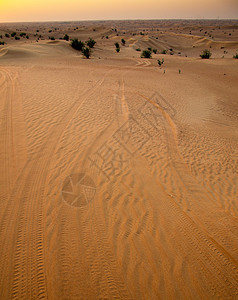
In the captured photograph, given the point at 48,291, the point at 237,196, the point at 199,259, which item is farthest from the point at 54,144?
the point at 237,196

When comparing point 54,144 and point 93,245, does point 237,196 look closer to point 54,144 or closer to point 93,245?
point 93,245


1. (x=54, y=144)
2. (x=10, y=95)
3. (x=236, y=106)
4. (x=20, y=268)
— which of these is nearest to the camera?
(x=20, y=268)

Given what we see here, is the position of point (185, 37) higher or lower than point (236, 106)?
higher

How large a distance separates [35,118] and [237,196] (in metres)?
6.07

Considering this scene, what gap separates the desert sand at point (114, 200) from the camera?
2.51 metres

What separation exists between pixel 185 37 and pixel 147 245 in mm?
47292

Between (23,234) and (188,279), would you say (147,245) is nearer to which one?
(188,279)

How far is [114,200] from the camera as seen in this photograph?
3.59 metres

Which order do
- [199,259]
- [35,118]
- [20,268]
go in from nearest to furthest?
[20,268], [199,259], [35,118]

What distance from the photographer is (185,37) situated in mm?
40156

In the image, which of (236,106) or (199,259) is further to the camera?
(236,106)

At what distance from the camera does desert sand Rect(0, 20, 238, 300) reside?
8.23 feet

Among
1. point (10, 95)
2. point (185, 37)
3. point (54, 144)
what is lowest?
point (54, 144)

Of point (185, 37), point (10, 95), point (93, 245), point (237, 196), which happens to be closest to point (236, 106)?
point (237, 196)
